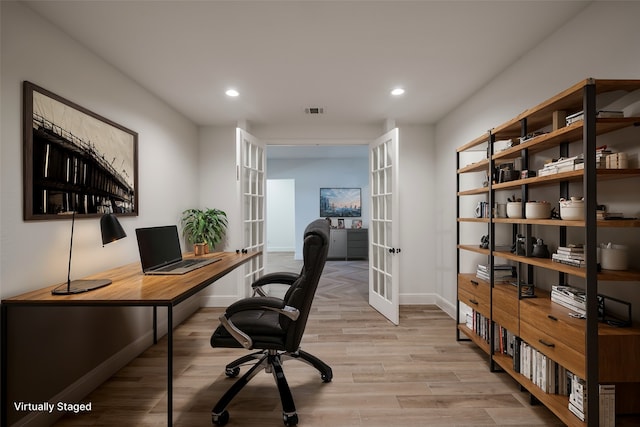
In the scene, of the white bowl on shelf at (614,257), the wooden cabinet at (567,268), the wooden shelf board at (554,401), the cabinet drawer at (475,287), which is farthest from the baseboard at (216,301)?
the white bowl on shelf at (614,257)

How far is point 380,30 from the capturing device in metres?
2.05

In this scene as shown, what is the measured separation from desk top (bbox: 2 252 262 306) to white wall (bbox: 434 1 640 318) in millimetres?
2430

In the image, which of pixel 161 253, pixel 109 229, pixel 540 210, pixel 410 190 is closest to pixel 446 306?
pixel 410 190

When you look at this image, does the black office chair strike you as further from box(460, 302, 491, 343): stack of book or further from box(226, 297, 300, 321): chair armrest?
box(460, 302, 491, 343): stack of book

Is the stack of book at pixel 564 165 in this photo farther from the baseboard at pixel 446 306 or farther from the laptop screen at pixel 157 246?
the laptop screen at pixel 157 246

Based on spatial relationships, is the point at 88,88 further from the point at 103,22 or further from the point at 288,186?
the point at 288,186

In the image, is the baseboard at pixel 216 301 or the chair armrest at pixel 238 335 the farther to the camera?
the baseboard at pixel 216 301

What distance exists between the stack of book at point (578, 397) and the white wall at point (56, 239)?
294 cm

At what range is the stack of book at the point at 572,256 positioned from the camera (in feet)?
5.42

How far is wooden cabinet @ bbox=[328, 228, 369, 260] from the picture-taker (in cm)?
795

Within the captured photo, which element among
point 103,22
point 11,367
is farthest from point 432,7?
point 11,367

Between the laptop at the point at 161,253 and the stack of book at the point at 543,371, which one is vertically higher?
the laptop at the point at 161,253

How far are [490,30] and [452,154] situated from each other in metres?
1.74

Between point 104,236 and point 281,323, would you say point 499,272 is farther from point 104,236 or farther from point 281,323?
point 104,236
